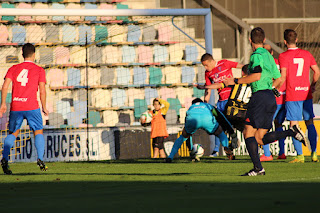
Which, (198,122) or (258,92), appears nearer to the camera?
(258,92)

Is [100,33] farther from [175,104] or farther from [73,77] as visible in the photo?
[175,104]

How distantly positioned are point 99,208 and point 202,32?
14.9 meters

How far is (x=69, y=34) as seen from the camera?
58.1 feet

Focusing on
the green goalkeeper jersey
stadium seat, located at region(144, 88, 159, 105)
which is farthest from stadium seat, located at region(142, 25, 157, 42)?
the green goalkeeper jersey

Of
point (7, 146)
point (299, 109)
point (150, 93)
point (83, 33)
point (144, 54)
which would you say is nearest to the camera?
point (7, 146)

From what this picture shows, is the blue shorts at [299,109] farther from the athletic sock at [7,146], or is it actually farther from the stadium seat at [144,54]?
the stadium seat at [144,54]

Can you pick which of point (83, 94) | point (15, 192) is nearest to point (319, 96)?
point (83, 94)

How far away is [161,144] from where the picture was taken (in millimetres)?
13484

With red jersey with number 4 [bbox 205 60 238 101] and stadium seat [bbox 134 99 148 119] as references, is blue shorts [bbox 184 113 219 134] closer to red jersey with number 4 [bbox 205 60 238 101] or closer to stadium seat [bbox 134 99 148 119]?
red jersey with number 4 [bbox 205 60 238 101]

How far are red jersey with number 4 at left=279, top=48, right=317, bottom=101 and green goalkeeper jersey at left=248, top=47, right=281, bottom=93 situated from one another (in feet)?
8.76

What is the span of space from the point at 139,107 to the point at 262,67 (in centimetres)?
1037

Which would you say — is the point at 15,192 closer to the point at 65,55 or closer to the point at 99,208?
the point at 99,208

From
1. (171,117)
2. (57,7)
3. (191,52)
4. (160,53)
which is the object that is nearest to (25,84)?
(171,117)

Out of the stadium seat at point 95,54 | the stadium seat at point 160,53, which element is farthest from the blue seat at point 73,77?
the stadium seat at point 160,53
